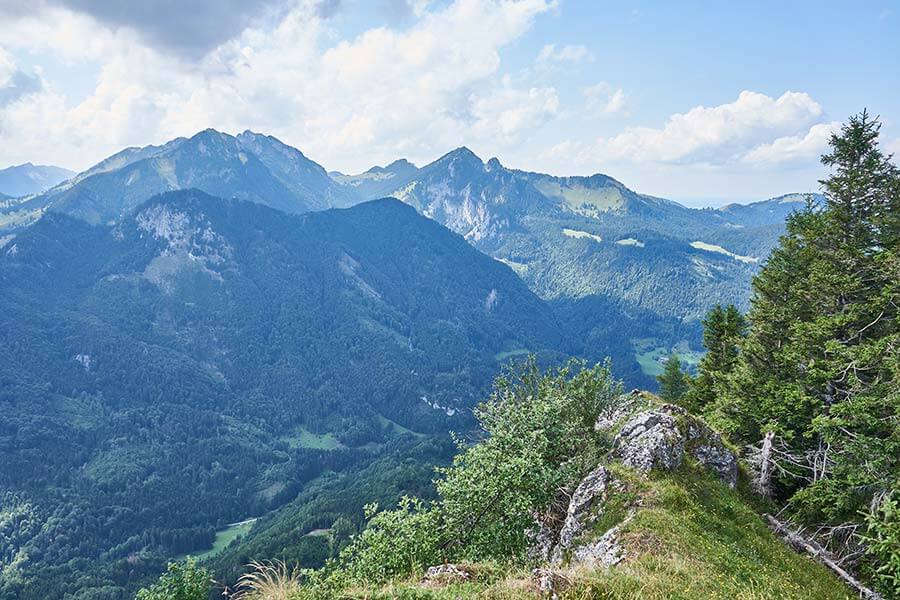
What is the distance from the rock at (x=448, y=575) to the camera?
13.7 metres

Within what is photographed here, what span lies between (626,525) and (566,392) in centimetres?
1195

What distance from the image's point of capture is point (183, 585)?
18266mm

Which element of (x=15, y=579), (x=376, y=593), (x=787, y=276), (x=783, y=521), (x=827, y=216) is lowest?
(x=15, y=579)

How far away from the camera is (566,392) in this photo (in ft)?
99.5

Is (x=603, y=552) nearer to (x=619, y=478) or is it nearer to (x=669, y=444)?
(x=619, y=478)

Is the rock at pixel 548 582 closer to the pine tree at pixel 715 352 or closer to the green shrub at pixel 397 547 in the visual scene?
the green shrub at pixel 397 547

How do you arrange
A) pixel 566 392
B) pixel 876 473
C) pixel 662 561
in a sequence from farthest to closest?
pixel 566 392 < pixel 876 473 < pixel 662 561

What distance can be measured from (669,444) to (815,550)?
761 centimetres

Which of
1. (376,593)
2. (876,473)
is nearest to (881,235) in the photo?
(876,473)

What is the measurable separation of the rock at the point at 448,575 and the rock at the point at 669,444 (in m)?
12.6

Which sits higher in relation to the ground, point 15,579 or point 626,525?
point 626,525

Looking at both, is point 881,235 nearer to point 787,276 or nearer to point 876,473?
point 787,276

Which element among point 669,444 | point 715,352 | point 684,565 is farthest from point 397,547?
point 715,352

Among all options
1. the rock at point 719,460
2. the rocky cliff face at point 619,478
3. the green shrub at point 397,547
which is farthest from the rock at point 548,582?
the rock at point 719,460
